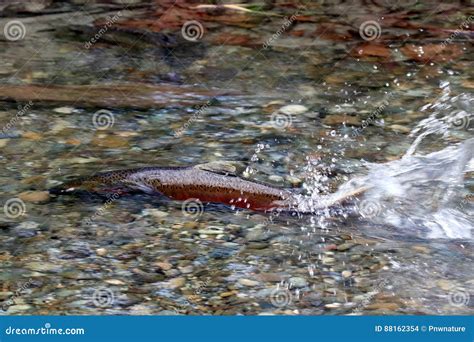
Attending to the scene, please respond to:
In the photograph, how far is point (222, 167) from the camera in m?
5.66

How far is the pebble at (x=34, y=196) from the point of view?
17.5 ft

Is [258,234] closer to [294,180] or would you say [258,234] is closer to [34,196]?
[294,180]

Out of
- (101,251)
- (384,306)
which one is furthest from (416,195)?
(101,251)

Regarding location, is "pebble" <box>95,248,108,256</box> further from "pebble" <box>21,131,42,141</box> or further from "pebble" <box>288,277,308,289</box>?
"pebble" <box>21,131,42,141</box>

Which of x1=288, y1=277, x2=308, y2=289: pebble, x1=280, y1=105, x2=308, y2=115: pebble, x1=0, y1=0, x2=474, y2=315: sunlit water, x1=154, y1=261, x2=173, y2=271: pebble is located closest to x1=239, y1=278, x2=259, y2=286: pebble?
x1=0, y1=0, x2=474, y2=315: sunlit water

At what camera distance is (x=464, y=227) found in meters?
5.17

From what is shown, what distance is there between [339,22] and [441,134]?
2310 millimetres

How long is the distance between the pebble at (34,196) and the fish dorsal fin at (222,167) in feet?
2.74

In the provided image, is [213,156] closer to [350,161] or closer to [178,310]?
[350,161]

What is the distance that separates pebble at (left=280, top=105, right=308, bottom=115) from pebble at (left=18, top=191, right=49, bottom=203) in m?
1.95

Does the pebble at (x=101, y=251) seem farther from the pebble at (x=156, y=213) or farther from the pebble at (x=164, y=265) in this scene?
the pebble at (x=156, y=213)

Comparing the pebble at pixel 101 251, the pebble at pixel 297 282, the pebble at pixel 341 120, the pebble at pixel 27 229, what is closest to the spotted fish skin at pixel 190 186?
the pebble at pixel 27 229

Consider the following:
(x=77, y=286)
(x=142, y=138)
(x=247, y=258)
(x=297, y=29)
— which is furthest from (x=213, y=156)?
(x=297, y=29)

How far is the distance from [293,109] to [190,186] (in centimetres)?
167
